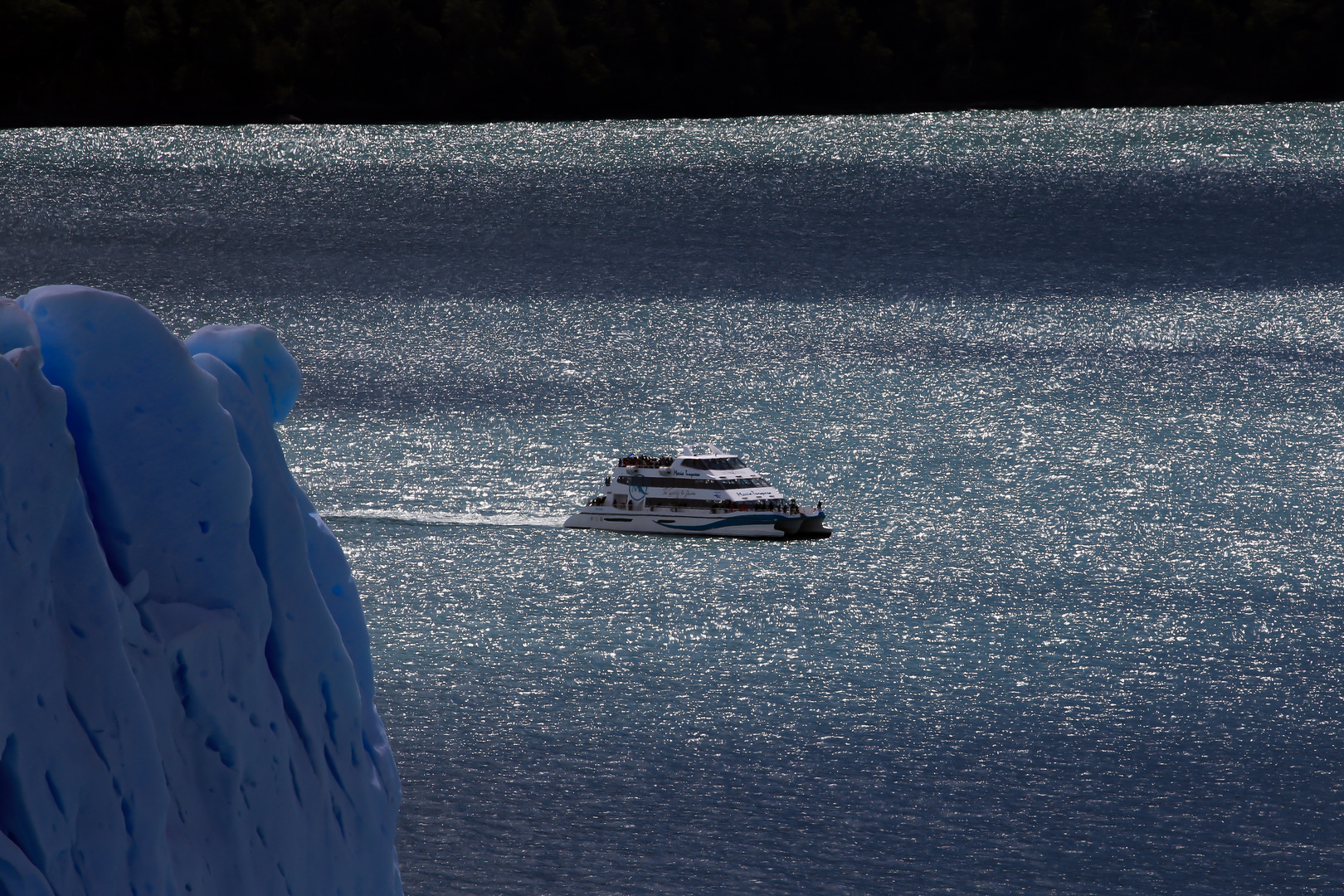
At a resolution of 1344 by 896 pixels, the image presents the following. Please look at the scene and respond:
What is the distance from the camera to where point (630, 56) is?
439 feet

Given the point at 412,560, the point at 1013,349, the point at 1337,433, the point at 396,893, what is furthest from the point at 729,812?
the point at 1013,349

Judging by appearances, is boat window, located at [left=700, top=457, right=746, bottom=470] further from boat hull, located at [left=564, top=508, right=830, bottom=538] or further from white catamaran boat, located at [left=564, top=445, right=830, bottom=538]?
boat hull, located at [left=564, top=508, right=830, bottom=538]

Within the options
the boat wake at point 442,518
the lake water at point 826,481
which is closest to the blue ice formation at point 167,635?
the lake water at point 826,481

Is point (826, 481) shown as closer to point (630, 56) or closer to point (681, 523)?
point (681, 523)

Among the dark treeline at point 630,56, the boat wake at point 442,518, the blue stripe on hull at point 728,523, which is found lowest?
the boat wake at point 442,518

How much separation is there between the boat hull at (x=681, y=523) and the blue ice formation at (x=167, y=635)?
37791mm

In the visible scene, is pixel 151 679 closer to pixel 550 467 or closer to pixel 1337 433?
pixel 550 467

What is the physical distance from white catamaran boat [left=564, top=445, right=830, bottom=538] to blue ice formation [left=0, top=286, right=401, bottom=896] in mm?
37990

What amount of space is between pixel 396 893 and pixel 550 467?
44.8m

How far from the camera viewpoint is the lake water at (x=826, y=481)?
26.5m

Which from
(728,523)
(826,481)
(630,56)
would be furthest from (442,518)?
(630,56)

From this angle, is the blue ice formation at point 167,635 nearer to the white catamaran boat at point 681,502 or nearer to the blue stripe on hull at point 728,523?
the blue stripe on hull at point 728,523

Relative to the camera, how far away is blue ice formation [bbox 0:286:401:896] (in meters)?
8.73

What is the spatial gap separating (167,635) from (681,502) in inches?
1596
